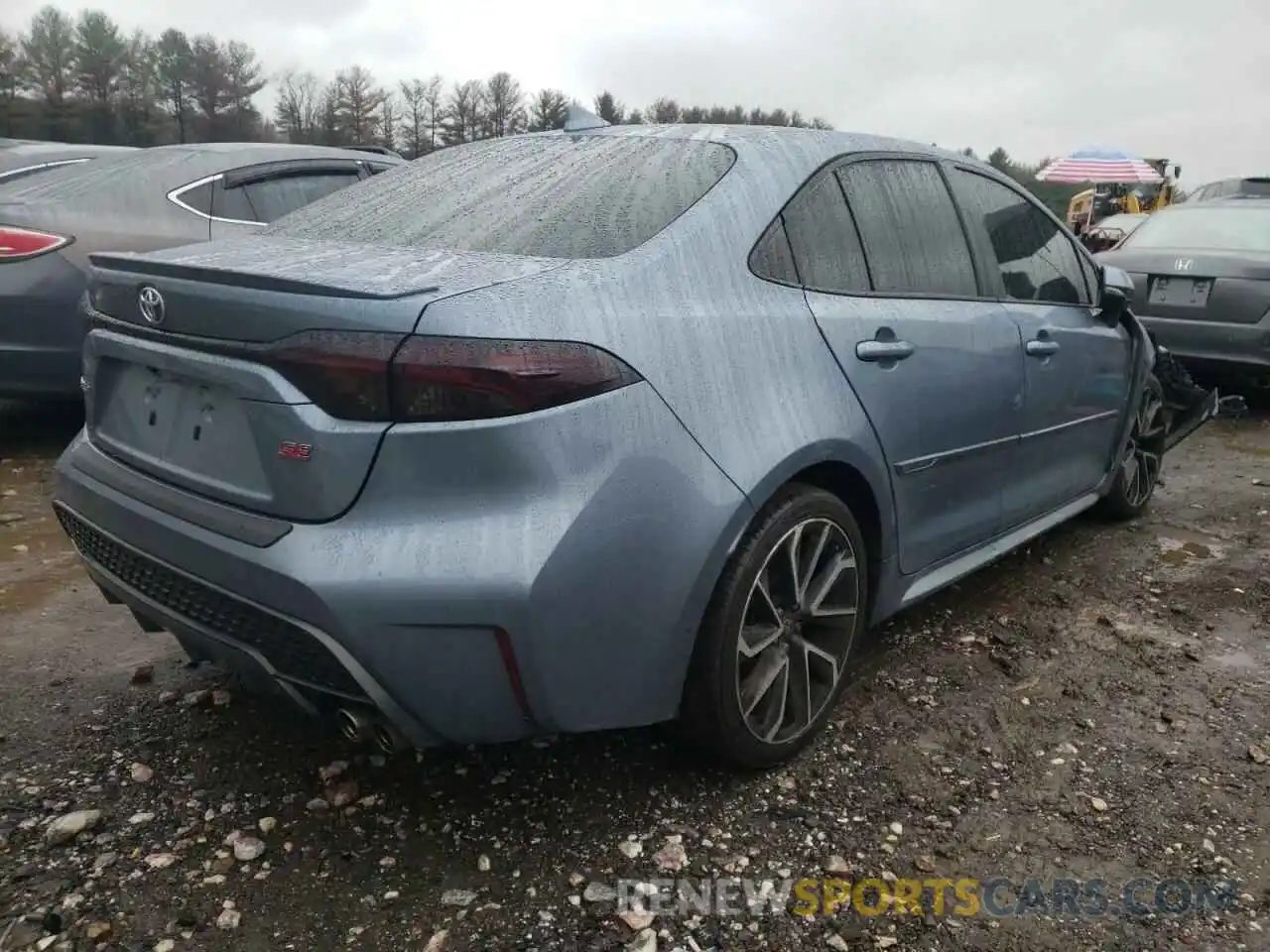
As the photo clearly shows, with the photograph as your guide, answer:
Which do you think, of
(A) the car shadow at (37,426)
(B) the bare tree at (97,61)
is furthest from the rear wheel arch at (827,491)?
(B) the bare tree at (97,61)

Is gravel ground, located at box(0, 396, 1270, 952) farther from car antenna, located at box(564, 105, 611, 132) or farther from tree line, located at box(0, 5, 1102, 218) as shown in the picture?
tree line, located at box(0, 5, 1102, 218)

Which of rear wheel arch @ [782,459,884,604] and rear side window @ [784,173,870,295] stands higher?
rear side window @ [784,173,870,295]

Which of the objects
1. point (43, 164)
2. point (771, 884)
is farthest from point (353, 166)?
point (771, 884)

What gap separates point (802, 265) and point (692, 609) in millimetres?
899

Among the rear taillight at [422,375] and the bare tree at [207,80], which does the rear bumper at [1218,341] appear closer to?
the rear taillight at [422,375]

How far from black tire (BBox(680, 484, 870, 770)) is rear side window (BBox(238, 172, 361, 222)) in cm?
357

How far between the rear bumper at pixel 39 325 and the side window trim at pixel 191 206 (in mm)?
622

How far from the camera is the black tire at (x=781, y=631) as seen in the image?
2.18 m

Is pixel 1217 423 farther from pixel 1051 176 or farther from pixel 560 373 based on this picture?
pixel 1051 176

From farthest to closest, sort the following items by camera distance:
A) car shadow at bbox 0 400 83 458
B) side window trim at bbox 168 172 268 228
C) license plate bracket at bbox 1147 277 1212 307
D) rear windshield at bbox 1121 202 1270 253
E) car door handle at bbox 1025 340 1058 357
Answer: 1. rear windshield at bbox 1121 202 1270 253
2. license plate bracket at bbox 1147 277 1212 307
3. car shadow at bbox 0 400 83 458
4. side window trim at bbox 168 172 268 228
5. car door handle at bbox 1025 340 1058 357

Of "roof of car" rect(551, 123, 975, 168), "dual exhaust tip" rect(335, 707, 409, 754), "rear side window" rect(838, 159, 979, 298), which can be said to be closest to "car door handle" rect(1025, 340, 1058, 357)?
"rear side window" rect(838, 159, 979, 298)

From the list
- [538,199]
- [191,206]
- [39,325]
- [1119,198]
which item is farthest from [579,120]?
[1119,198]

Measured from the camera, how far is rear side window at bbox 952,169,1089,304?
10.6 feet

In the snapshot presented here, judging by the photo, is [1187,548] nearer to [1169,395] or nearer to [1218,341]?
[1169,395]
